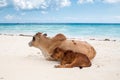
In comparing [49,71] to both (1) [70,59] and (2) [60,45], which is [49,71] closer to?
(1) [70,59]

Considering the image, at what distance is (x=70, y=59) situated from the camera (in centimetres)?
667

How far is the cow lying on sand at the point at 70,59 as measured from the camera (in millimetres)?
6438

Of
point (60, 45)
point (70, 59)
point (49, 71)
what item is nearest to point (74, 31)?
point (60, 45)

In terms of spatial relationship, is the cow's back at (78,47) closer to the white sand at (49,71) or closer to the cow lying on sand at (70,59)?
the cow lying on sand at (70,59)

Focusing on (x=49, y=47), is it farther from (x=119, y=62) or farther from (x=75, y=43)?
(x=119, y=62)

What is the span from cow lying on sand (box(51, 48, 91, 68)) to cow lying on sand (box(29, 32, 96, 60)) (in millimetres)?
113

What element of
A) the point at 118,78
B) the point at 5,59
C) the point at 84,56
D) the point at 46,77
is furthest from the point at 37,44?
the point at 118,78

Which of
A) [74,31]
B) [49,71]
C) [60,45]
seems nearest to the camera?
[49,71]

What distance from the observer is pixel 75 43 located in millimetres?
7035

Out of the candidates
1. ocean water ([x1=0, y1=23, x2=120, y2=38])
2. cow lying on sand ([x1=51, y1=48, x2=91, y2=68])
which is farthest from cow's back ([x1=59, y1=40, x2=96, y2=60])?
ocean water ([x1=0, y1=23, x2=120, y2=38])

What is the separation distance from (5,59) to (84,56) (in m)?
2.16

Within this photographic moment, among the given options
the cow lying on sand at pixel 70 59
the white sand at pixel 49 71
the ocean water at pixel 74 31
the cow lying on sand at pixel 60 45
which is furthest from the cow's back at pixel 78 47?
the ocean water at pixel 74 31

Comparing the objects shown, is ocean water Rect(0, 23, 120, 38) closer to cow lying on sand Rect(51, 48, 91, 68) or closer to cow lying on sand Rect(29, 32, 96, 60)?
cow lying on sand Rect(29, 32, 96, 60)

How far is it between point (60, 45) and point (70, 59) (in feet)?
1.84
